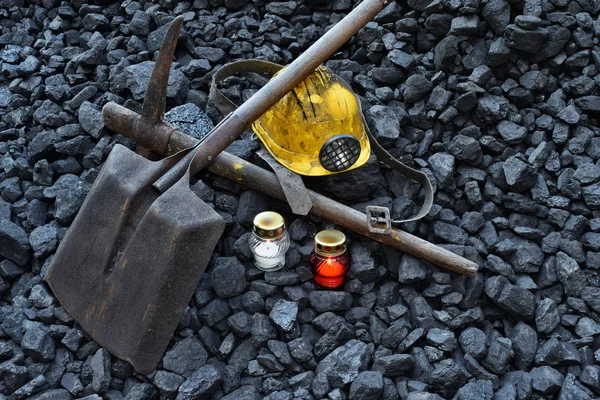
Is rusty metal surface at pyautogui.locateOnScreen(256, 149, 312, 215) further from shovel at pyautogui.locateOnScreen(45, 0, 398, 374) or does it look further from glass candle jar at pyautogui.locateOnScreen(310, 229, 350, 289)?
shovel at pyautogui.locateOnScreen(45, 0, 398, 374)

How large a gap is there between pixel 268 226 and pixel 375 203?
0.65 metres

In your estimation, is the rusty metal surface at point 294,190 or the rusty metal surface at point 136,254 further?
the rusty metal surface at point 294,190

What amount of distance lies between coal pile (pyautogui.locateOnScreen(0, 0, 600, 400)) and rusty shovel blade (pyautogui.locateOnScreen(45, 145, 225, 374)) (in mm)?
131

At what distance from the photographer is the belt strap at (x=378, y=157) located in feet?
11.2

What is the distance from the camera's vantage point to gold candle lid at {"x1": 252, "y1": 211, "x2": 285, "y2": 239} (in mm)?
3326

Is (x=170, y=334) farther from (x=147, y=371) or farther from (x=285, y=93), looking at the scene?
(x=285, y=93)

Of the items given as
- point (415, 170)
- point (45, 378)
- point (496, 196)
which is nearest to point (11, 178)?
point (45, 378)

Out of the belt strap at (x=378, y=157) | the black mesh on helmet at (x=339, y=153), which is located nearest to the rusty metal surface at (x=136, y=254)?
the belt strap at (x=378, y=157)

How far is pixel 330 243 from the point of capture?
10.9ft

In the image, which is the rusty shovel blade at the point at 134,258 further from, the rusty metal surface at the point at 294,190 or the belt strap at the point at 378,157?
the belt strap at the point at 378,157

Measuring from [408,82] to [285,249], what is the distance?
4.24 feet

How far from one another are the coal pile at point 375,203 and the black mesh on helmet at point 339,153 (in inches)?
7.2

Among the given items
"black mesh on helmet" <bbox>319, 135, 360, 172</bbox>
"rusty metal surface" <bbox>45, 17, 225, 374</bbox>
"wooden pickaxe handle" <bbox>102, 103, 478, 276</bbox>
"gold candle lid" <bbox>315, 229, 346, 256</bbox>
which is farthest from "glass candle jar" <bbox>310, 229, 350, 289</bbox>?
"rusty metal surface" <bbox>45, 17, 225, 374</bbox>

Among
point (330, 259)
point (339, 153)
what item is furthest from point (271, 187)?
point (330, 259)
